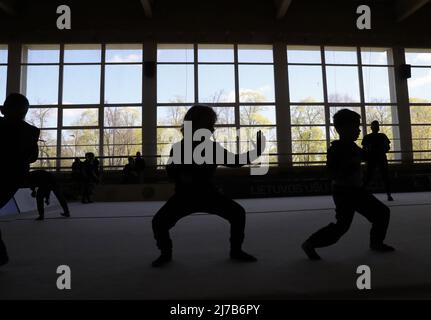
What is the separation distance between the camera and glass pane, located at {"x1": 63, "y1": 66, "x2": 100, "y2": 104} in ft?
44.7

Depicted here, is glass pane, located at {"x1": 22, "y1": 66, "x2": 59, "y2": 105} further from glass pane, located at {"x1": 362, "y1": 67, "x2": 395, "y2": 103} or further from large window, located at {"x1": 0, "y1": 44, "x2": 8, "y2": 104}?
glass pane, located at {"x1": 362, "y1": 67, "x2": 395, "y2": 103}

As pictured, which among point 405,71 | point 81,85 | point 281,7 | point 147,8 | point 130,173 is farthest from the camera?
point 405,71

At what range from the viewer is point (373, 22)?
47.3 ft

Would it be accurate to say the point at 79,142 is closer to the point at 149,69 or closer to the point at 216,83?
the point at 149,69

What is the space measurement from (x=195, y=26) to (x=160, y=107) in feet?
12.3

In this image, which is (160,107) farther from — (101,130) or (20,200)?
(20,200)

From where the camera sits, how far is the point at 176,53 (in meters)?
14.0

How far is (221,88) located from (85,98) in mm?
5797

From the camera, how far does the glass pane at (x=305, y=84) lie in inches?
554

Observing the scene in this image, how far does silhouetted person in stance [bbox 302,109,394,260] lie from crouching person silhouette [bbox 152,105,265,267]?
0.47 meters

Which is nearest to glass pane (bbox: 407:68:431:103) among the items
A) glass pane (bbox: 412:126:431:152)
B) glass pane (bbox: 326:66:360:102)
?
glass pane (bbox: 412:126:431:152)

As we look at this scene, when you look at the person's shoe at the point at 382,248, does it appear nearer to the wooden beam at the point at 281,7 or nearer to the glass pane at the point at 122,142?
the glass pane at the point at 122,142

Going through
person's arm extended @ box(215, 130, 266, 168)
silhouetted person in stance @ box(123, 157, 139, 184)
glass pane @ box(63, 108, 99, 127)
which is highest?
glass pane @ box(63, 108, 99, 127)

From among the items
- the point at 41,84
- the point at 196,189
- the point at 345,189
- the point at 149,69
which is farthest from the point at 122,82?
the point at 345,189
